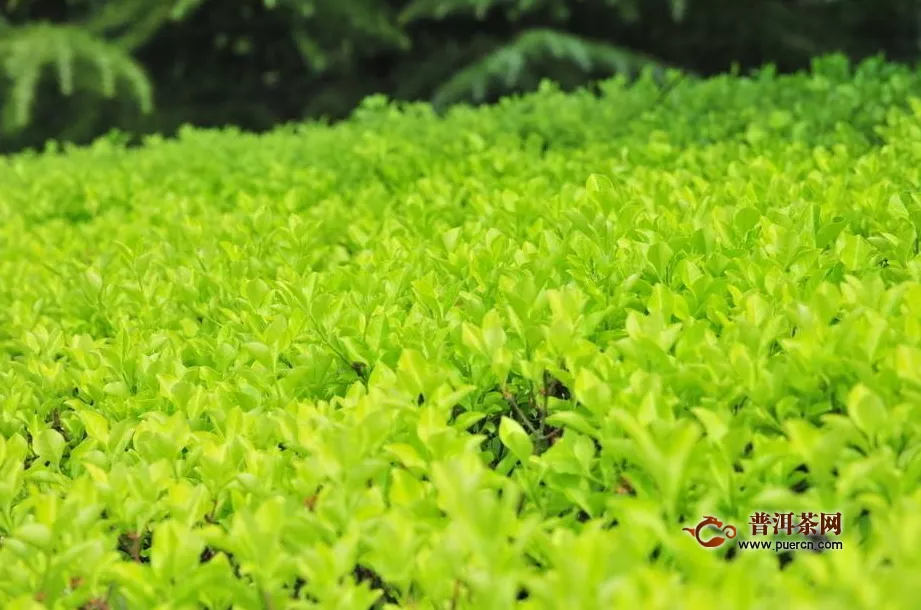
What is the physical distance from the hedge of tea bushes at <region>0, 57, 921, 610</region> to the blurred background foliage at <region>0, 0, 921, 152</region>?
5.60 metres

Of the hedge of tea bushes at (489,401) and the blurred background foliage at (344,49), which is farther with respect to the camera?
the blurred background foliage at (344,49)

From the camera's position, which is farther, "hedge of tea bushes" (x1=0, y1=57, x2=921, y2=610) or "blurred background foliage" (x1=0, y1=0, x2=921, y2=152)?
"blurred background foliage" (x1=0, y1=0, x2=921, y2=152)

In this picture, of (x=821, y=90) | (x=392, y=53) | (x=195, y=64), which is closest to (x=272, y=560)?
(x=821, y=90)

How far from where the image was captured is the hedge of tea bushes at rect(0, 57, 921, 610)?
1.28 m

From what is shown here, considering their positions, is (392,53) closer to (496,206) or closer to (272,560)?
(496,206)

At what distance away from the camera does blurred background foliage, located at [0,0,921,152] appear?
8531mm

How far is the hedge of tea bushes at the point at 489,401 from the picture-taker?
50.3 inches

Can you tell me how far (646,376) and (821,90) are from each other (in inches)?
129

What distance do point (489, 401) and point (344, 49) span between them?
25.9 ft

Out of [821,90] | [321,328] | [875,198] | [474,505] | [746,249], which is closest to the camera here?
[474,505]

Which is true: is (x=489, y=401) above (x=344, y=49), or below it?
above

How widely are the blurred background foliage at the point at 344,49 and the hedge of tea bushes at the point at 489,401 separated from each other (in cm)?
560

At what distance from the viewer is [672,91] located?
4832 mm

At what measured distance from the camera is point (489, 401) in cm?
182
